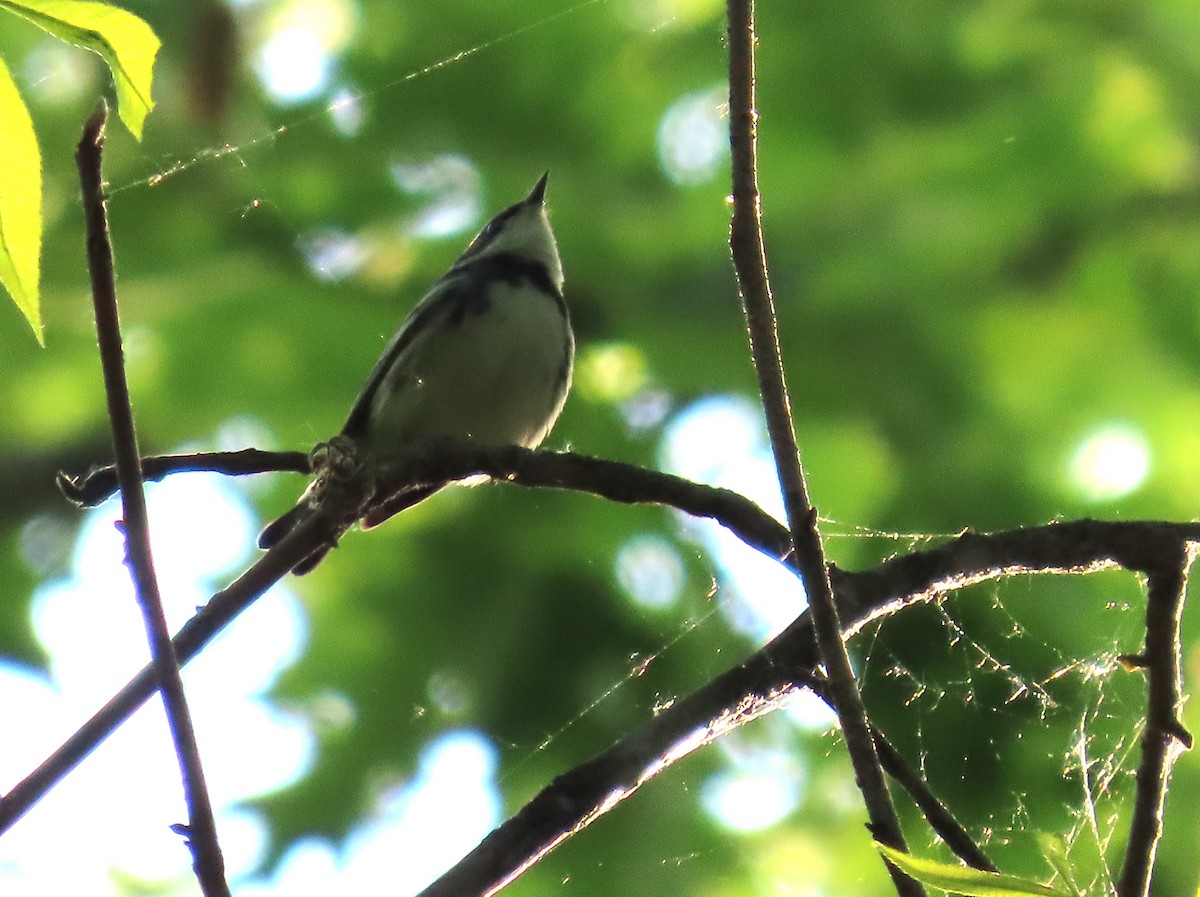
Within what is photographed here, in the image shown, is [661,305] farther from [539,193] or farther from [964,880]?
[964,880]

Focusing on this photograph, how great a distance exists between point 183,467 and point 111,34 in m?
0.49

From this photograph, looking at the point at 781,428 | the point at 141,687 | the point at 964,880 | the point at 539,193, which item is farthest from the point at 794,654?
the point at 539,193

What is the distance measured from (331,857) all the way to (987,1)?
112 inches

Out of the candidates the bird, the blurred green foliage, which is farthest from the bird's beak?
the bird

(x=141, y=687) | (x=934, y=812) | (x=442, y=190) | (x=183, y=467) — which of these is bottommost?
(x=934, y=812)

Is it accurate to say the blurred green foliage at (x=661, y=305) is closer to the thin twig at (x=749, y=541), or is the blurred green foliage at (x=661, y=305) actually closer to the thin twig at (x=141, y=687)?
the thin twig at (x=749, y=541)

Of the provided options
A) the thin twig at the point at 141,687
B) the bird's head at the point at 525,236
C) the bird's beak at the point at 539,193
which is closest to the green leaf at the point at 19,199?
the thin twig at the point at 141,687

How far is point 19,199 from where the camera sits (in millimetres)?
893

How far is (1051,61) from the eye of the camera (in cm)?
347

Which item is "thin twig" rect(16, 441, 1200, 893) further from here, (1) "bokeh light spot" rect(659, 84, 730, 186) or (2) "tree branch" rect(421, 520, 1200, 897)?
(1) "bokeh light spot" rect(659, 84, 730, 186)

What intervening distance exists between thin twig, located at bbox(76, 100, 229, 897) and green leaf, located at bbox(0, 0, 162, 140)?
7 cm

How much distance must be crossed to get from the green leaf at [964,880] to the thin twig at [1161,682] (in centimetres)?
27

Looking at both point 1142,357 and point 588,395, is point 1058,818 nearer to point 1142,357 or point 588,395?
point 1142,357

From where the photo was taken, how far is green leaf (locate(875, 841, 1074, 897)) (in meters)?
0.90
